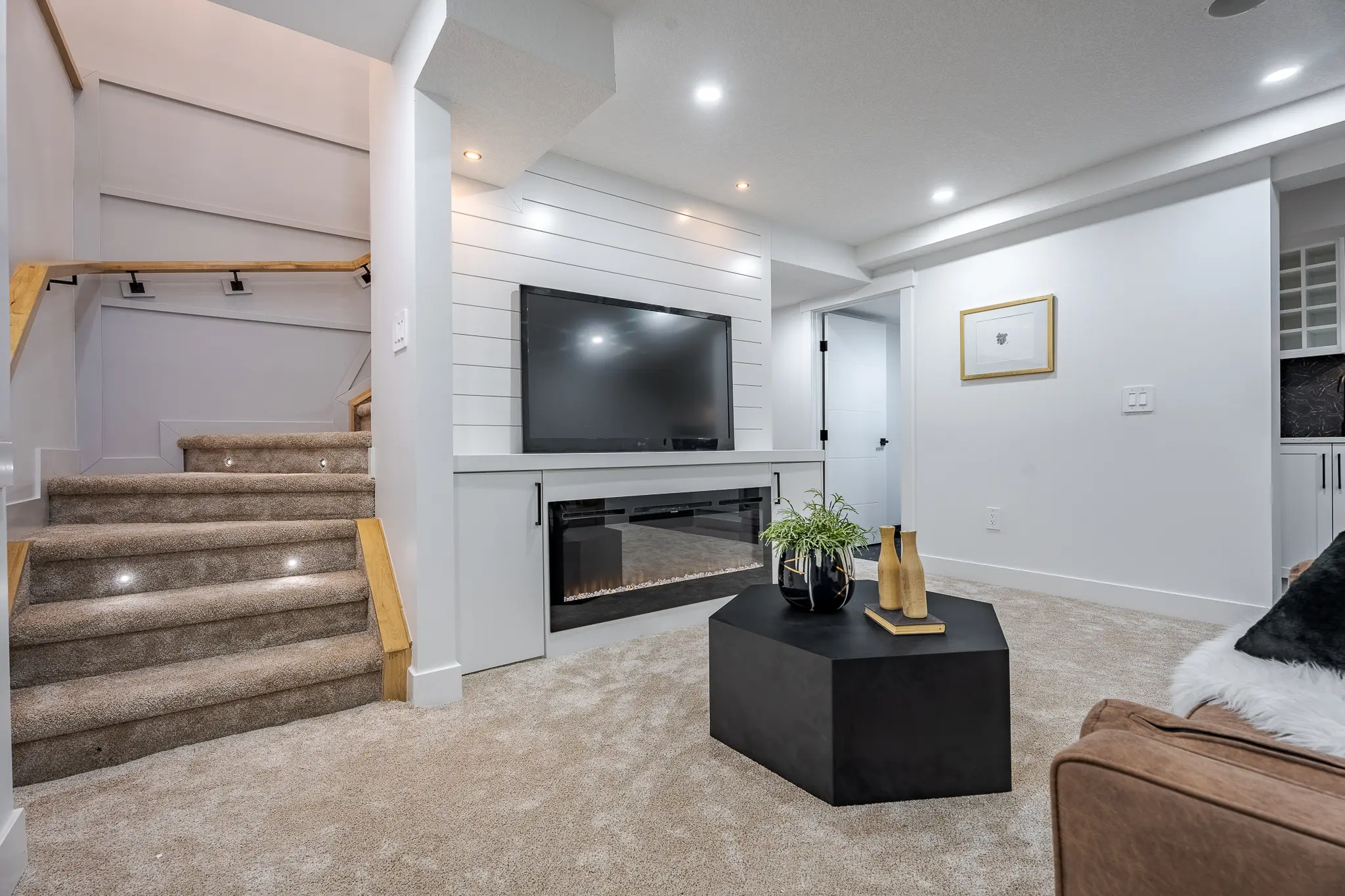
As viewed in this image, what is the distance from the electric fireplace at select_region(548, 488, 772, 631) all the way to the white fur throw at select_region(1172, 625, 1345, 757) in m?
2.10

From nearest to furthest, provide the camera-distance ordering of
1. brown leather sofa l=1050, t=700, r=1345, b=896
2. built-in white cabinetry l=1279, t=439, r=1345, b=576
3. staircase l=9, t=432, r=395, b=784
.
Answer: brown leather sofa l=1050, t=700, r=1345, b=896 < staircase l=9, t=432, r=395, b=784 < built-in white cabinetry l=1279, t=439, r=1345, b=576

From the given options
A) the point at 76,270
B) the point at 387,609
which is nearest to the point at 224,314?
the point at 76,270

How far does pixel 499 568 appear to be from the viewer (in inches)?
95.4

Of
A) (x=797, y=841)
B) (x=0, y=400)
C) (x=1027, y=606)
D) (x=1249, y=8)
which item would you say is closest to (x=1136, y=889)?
(x=797, y=841)

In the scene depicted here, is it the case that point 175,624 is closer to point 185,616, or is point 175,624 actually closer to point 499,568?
point 185,616

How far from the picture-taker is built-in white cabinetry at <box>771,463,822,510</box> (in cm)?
339

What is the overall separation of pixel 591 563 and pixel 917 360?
9.49 feet

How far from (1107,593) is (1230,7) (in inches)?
106

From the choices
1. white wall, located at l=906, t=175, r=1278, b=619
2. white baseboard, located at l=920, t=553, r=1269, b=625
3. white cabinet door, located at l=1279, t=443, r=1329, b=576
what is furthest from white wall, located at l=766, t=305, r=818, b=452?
white cabinet door, located at l=1279, t=443, r=1329, b=576

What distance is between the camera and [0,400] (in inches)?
46.6

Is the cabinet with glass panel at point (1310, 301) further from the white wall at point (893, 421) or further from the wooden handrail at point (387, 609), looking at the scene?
the wooden handrail at point (387, 609)

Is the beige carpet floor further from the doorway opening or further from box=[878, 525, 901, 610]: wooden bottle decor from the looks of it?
the doorway opening

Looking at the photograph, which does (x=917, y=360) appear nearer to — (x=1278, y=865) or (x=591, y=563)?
(x=591, y=563)

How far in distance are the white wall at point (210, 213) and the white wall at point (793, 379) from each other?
3290 mm
